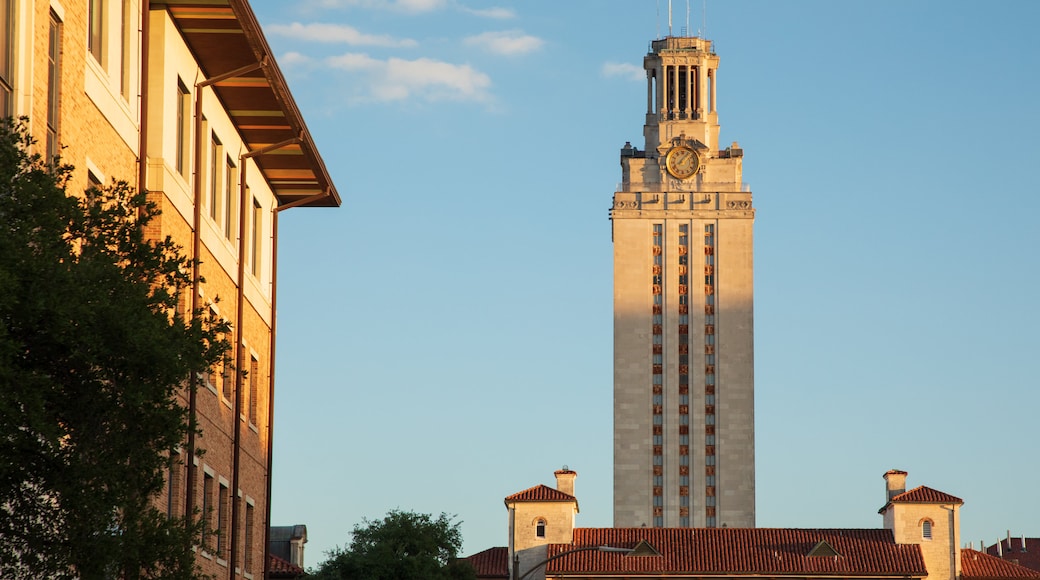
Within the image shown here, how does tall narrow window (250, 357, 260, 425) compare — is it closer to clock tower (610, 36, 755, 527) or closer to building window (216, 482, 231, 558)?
building window (216, 482, 231, 558)

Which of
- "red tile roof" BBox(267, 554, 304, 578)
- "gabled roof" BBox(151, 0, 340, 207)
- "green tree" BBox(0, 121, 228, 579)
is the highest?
"gabled roof" BBox(151, 0, 340, 207)

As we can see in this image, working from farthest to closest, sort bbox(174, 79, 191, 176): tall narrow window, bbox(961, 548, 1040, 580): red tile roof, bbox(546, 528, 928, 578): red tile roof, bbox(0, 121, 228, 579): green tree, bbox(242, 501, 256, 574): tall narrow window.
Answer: bbox(961, 548, 1040, 580): red tile roof → bbox(546, 528, 928, 578): red tile roof → bbox(242, 501, 256, 574): tall narrow window → bbox(174, 79, 191, 176): tall narrow window → bbox(0, 121, 228, 579): green tree

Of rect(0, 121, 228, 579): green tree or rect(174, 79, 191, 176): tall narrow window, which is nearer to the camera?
rect(0, 121, 228, 579): green tree

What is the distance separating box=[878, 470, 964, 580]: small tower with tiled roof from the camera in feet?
329

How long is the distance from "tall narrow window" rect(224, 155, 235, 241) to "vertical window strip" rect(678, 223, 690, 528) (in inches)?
4139

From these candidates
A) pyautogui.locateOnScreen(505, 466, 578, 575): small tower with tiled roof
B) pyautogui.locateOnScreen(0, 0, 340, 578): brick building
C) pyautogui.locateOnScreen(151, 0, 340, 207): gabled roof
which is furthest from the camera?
pyautogui.locateOnScreen(505, 466, 578, 575): small tower with tiled roof

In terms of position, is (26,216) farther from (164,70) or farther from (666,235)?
(666,235)

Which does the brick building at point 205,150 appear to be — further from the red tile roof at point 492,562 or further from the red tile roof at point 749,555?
the red tile roof at point 492,562

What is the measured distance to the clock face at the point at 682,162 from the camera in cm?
14888

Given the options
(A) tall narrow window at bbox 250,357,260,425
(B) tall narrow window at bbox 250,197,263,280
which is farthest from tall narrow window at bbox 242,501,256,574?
(B) tall narrow window at bbox 250,197,263,280

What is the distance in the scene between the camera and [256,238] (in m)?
40.6

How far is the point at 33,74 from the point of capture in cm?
2117

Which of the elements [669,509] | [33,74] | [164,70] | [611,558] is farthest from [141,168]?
Result: [669,509]

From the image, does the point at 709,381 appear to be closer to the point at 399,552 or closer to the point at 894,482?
the point at 894,482
